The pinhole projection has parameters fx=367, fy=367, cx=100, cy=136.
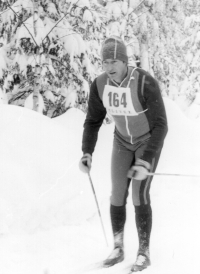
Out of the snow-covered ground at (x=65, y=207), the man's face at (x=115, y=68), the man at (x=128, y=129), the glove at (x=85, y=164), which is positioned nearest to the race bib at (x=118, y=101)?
the man at (x=128, y=129)

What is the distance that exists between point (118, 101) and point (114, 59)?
13.2 inches

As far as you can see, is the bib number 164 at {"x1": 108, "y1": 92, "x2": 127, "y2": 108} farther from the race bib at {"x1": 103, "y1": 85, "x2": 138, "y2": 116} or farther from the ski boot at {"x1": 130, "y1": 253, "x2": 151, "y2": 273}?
the ski boot at {"x1": 130, "y1": 253, "x2": 151, "y2": 273}

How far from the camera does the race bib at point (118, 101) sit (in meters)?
2.93

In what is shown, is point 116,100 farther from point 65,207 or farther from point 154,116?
point 65,207

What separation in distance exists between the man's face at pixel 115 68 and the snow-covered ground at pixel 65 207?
5.11 feet

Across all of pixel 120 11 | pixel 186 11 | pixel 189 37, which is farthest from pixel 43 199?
pixel 186 11

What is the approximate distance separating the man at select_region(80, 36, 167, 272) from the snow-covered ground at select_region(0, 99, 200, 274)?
14.2 inches

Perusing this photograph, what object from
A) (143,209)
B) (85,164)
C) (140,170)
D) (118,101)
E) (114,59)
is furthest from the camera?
(85,164)

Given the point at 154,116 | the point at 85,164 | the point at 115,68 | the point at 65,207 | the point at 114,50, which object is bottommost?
the point at 65,207

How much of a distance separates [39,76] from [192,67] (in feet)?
32.2

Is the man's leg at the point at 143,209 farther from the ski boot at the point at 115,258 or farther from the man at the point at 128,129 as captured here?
the ski boot at the point at 115,258

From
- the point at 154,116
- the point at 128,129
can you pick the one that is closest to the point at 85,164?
the point at 128,129

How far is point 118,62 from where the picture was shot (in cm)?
288

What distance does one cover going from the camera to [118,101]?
2.96m
